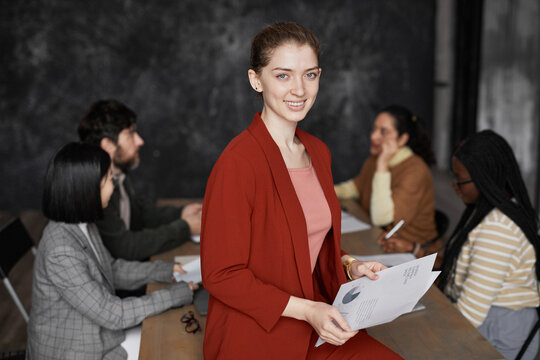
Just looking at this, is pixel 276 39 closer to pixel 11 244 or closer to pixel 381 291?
pixel 381 291

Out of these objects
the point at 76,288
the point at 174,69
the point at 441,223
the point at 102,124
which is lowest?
the point at 441,223

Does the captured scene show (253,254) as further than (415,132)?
No

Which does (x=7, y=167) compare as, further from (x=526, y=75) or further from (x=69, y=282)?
(x=526, y=75)

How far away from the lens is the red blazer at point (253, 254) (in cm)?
126

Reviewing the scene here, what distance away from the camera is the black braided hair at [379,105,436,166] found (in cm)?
310

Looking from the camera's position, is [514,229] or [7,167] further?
[7,167]

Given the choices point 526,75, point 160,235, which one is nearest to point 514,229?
point 160,235

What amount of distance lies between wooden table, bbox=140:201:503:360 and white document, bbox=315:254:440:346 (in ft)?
1.07

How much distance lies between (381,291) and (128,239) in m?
1.39

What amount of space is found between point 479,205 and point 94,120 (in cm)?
188

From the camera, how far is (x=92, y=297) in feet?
5.57

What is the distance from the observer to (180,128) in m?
5.43

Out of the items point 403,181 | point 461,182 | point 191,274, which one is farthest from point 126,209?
point 461,182

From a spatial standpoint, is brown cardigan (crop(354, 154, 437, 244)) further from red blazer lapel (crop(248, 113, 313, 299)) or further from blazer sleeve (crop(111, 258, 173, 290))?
red blazer lapel (crop(248, 113, 313, 299))
